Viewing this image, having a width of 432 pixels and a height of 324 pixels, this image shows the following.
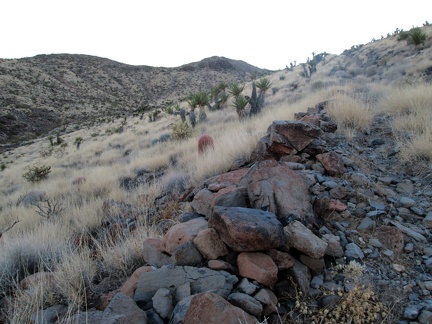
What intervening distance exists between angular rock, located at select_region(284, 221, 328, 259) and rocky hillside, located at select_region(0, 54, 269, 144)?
38559mm

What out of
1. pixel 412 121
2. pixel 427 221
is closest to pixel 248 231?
pixel 427 221

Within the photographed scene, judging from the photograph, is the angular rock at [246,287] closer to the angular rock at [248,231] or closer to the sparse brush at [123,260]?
the angular rock at [248,231]

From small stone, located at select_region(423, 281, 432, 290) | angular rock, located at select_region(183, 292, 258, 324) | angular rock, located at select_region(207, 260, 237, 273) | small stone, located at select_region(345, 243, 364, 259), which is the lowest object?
small stone, located at select_region(423, 281, 432, 290)

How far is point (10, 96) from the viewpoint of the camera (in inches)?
1599


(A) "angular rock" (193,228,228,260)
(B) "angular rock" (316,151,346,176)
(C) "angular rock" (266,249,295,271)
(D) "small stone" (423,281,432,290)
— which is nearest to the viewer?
(D) "small stone" (423,281,432,290)

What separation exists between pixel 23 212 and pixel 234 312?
770cm

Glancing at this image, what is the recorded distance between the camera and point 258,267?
224 cm

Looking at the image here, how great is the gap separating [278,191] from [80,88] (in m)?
57.6

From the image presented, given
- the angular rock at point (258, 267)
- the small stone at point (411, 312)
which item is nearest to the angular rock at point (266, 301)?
the angular rock at point (258, 267)

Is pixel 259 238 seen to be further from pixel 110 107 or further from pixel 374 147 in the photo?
pixel 110 107

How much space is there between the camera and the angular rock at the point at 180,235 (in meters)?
2.81

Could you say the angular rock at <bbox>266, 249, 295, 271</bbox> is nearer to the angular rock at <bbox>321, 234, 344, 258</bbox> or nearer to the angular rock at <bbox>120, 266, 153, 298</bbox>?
the angular rock at <bbox>321, 234, 344, 258</bbox>

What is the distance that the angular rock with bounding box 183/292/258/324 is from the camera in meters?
1.77

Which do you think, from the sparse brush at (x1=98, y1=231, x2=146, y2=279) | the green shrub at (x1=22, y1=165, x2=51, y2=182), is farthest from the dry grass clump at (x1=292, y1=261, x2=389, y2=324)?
the green shrub at (x1=22, y1=165, x2=51, y2=182)
